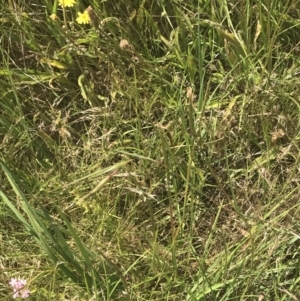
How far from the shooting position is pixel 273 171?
1.34m

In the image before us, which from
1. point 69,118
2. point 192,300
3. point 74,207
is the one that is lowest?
point 192,300

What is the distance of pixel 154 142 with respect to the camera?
1.33 metres

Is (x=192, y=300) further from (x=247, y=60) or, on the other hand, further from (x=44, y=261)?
(x=247, y=60)

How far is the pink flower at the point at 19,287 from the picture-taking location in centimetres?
125

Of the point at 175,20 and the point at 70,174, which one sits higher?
the point at 175,20

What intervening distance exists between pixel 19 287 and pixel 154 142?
0.46m

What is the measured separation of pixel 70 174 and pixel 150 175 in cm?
20

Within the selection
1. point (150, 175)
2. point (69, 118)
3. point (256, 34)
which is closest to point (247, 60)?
point (256, 34)

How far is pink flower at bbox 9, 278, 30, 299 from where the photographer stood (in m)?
1.25

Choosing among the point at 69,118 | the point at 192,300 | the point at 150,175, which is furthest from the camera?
the point at 69,118

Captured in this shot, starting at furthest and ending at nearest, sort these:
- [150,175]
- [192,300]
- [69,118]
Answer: [69,118], [150,175], [192,300]

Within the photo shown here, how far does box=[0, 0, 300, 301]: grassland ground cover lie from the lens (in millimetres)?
1263

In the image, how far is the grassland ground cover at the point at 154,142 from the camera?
4.14 ft

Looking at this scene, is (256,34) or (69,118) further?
(69,118)
